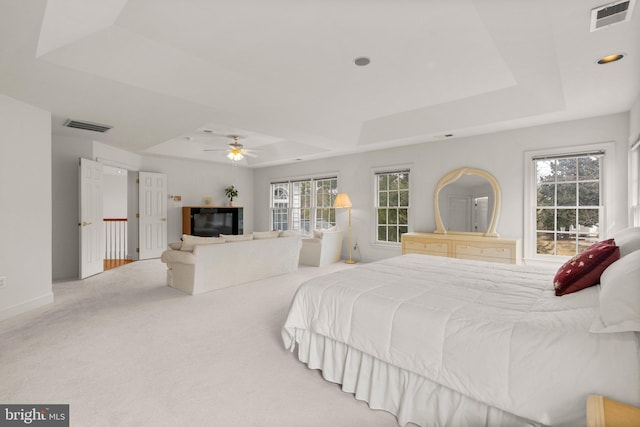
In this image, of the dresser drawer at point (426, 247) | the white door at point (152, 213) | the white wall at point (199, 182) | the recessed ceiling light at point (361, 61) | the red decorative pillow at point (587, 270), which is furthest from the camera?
the white wall at point (199, 182)

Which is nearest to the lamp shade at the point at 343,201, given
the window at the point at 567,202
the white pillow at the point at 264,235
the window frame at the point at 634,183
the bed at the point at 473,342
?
the white pillow at the point at 264,235

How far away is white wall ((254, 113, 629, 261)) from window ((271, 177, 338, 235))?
1.06ft

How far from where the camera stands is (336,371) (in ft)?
6.90

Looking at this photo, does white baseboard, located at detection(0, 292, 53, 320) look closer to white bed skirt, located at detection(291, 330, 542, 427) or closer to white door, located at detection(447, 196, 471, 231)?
white bed skirt, located at detection(291, 330, 542, 427)

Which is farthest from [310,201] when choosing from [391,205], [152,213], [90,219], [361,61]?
[361,61]

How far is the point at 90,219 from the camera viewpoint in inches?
207

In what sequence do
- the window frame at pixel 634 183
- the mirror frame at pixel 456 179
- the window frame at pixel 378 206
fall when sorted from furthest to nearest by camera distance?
the window frame at pixel 378 206 → the mirror frame at pixel 456 179 → the window frame at pixel 634 183

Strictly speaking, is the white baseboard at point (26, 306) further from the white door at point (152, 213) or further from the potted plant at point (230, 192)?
the potted plant at point (230, 192)

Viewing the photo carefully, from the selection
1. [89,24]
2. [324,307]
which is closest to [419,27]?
[324,307]

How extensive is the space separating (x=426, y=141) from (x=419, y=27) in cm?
326

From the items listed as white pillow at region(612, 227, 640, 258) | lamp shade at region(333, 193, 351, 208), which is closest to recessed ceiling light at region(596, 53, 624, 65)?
white pillow at region(612, 227, 640, 258)

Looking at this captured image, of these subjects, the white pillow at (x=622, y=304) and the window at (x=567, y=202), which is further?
the window at (x=567, y=202)

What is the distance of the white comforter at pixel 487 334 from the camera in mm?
1208

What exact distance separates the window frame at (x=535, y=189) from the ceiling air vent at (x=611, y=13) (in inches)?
107
